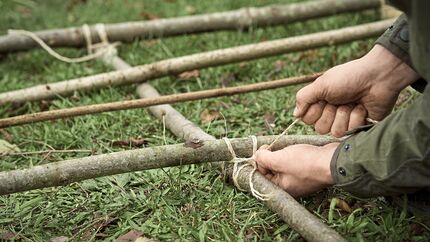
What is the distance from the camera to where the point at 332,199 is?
2.16 metres

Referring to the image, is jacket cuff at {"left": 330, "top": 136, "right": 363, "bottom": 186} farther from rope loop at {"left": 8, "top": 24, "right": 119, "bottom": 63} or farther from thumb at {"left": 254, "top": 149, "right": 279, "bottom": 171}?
rope loop at {"left": 8, "top": 24, "right": 119, "bottom": 63}

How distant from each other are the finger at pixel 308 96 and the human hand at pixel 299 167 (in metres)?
0.23

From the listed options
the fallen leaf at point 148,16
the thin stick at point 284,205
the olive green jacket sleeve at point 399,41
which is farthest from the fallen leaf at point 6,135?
the fallen leaf at point 148,16

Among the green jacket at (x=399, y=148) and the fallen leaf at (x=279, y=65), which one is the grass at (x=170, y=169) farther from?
the green jacket at (x=399, y=148)

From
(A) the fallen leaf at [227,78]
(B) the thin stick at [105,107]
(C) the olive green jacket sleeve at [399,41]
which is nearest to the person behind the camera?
(C) the olive green jacket sleeve at [399,41]

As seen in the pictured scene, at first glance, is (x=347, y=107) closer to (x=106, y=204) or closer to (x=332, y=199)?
(x=332, y=199)

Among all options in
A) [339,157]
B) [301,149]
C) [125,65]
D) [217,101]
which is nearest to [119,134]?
[217,101]

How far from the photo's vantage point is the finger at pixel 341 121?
230 centimetres

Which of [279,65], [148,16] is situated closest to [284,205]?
[279,65]

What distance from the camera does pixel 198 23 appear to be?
4.15 m

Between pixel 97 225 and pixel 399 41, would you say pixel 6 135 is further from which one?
pixel 399 41

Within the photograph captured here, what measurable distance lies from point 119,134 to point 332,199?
1218 millimetres

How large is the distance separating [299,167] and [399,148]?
1.40 feet

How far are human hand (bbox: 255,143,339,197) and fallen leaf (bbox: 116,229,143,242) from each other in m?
0.52
